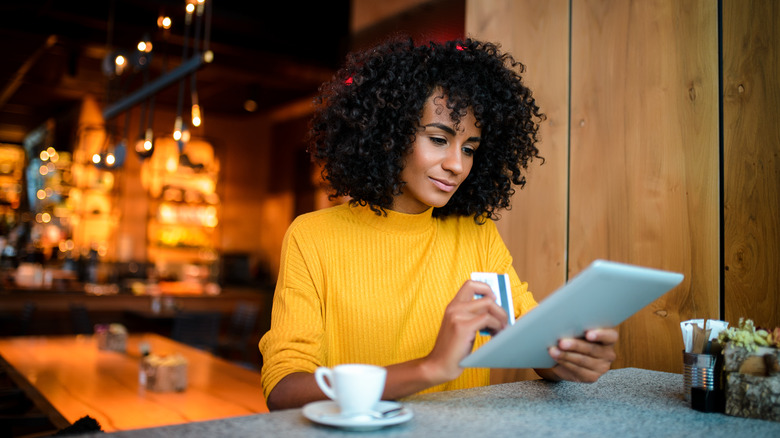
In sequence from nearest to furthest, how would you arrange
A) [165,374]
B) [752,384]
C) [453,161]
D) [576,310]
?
[576,310] < [752,384] < [453,161] < [165,374]

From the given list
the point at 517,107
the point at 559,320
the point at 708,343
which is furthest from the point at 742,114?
the point at 559,320

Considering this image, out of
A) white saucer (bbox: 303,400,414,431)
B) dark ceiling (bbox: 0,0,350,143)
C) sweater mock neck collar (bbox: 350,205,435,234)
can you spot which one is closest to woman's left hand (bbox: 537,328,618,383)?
white saucer (bbox: 303,400,414,431)

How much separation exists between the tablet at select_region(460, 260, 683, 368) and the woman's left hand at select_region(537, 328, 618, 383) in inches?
0.6

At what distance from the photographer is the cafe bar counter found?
91 centimetres

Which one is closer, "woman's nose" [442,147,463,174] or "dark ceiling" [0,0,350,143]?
"woman's nose" [442,147,463,174]

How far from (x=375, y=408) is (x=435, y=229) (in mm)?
825

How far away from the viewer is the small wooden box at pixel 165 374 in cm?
289

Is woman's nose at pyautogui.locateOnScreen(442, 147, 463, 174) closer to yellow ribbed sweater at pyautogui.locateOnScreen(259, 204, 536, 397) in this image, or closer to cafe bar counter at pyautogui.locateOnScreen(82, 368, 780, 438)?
yellow ribbed sweater at pyautogui.locateOnScreen(259, 204, 536, 397)

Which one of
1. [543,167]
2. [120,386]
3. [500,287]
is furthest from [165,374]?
[500,287]

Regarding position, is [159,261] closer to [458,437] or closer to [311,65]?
[311,65]

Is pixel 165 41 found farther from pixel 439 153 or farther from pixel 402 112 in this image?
pixel 439 153

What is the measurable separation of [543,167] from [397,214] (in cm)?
86

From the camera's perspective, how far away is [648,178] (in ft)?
6.36

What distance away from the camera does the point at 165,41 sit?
194 inches
